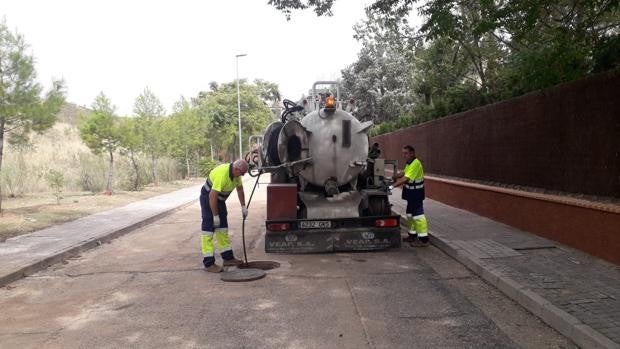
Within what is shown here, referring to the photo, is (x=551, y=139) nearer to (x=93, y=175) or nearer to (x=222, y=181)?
(x=222, y=181)

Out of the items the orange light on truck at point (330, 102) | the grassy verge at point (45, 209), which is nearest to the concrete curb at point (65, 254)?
the grassy verge at point (45, 209)

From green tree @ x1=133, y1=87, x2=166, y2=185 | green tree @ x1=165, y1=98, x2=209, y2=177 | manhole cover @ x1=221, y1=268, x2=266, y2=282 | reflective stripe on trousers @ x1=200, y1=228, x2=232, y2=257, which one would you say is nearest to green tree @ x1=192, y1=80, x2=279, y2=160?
green tree @ x1=165, y1=98, x2=209, y2=177

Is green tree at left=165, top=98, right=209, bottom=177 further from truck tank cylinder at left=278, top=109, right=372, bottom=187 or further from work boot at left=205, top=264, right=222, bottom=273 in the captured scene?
work boot at left=205, top=264, right=222, bottom=273

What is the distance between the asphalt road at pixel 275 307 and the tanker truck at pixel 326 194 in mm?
277

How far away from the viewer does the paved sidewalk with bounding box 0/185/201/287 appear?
7.11 m

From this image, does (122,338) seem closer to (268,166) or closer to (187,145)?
(268,166)

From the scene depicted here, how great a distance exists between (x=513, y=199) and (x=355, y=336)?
5633 millimetres

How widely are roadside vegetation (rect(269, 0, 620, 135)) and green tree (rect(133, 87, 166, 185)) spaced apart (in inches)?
411

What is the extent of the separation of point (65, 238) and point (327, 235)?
489 cm

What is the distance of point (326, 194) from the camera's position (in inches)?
318

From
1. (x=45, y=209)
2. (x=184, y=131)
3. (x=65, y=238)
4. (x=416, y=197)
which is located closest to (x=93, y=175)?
(x=184, y=131)

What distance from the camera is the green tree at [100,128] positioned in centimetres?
1756

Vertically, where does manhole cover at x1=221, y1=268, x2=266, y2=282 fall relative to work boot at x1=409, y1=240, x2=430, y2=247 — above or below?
below

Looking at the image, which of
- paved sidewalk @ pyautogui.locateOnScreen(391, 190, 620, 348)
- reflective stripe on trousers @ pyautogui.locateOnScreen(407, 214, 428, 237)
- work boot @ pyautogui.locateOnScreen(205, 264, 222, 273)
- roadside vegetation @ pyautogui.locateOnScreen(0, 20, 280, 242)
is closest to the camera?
paved sidewalk @ pyautogui.locateOnScreen(391, 190, 620, 348)
